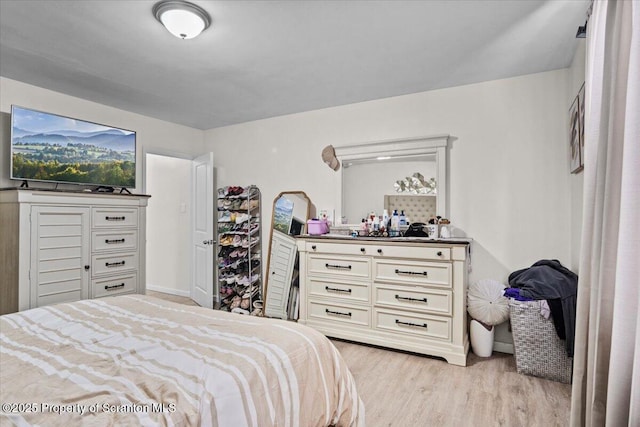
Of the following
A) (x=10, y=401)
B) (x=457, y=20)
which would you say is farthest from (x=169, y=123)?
(x=10, y=401)

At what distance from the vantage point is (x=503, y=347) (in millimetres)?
3078

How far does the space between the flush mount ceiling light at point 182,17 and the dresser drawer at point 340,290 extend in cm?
236

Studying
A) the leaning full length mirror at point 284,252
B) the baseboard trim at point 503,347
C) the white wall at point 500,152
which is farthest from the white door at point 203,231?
Answer: the baseboard trim at point 503,347

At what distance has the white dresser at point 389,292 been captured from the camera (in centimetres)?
283

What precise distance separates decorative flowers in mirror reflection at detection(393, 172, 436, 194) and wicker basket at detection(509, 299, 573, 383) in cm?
128

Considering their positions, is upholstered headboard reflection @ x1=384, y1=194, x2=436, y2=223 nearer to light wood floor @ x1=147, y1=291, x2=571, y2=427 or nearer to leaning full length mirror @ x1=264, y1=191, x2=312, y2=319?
leaning full length mirror @ x1=264, y1=191, x2=312, y2=319

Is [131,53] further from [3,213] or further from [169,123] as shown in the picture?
[169,123]

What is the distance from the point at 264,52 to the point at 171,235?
12.2ft

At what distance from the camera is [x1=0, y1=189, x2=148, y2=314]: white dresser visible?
277cm

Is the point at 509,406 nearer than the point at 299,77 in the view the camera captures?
Yes

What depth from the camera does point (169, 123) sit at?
4.57 m

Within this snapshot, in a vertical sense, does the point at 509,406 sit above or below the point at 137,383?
below

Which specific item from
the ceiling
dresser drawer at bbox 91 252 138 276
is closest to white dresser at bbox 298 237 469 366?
the ceiling

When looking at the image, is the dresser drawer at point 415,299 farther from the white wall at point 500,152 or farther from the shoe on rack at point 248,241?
the shoe on rack at point 248,241
